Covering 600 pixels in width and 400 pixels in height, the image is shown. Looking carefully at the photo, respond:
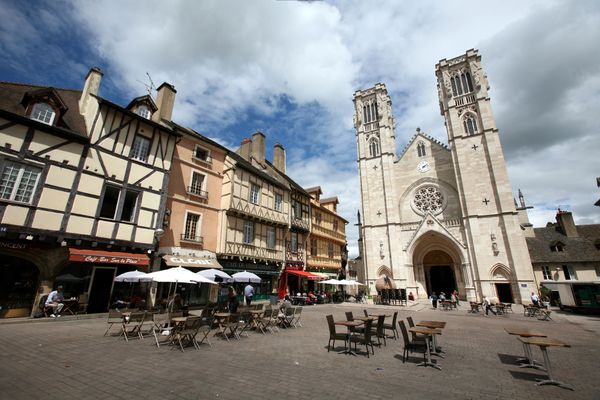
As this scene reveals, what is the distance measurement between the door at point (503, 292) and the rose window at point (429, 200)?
8166 millimetres

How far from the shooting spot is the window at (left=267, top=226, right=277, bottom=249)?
19.2 meters

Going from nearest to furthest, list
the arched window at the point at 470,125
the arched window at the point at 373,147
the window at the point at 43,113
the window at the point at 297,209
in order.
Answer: the window at the point at 43,113 → the window at the point at 297,209 → the arched window at the point at 470,125 → the arched window at the point at 373,147

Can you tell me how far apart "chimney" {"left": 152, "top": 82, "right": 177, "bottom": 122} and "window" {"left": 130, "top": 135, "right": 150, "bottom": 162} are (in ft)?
10.7

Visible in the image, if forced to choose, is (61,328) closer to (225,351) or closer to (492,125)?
(225,351)

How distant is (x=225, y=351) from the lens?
6262 mm

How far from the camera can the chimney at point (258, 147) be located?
2280 cm

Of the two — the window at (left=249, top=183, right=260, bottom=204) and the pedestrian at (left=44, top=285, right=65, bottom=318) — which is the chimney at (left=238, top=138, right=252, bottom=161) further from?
the pedestrian at (left=44, top=285, right=65, bottom=318)

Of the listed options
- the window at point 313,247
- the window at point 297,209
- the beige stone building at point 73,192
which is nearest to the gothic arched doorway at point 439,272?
the window at point 313,247

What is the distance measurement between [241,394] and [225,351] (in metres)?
2.63

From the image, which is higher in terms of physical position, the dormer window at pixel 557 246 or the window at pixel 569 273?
the dormer window at pixel 557 246

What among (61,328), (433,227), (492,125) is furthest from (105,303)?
(492,125)

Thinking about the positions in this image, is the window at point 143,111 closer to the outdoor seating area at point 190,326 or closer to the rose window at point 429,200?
the outdoor seating area at point 190,326

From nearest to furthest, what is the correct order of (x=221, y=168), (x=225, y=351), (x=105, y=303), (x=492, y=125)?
(x=225, y=351), (x=105, y=303), (x=221, y=168), (x=492, y=125)

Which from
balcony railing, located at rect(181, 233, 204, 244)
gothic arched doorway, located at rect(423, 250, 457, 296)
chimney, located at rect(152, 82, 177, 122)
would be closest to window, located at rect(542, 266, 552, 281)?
gothic arched doorway, located at rect(423, 250, 457, 296)
